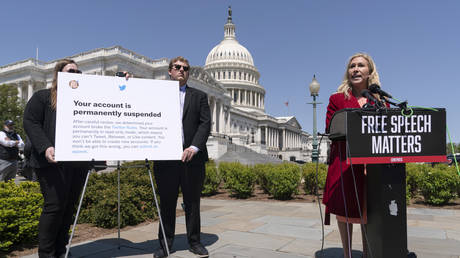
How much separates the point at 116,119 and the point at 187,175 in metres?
1.20

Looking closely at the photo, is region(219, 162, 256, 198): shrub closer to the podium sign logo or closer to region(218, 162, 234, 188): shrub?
region(218, 162, 234, 188): shrub

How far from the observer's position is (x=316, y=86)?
1988 cm

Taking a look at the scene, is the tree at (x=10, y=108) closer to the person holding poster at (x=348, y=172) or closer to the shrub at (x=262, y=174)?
the shrub at (x=262, y=174)

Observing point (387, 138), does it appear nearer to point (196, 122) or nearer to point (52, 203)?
point (196, 122)

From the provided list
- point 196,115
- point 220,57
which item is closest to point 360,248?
point 196,115

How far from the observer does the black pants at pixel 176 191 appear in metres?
4.73

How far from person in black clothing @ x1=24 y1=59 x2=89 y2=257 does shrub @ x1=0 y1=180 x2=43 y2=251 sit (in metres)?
1.19

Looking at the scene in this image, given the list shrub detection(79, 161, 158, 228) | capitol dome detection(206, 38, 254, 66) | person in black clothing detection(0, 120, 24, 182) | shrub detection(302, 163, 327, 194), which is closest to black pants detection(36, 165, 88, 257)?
shrub detection(79, 161, 158, 228)

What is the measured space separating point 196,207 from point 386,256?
2.50m

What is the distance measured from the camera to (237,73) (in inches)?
4382

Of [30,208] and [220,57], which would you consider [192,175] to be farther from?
[220,57]

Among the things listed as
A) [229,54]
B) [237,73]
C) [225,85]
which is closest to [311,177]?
[225,85]

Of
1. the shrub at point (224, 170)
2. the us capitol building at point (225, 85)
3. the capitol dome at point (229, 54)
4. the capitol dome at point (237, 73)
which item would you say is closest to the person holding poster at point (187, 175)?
the shrub at point (224, 170)

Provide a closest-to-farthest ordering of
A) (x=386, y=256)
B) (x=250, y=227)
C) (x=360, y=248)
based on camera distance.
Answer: (x=386, y=256), (x=360, y=248), (x=250, y=227)
